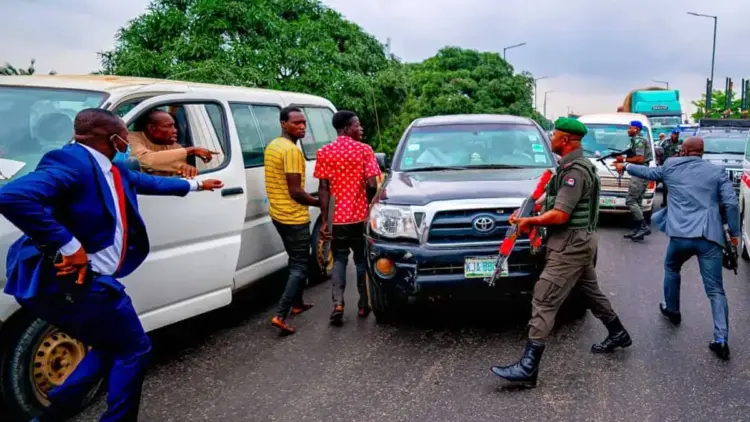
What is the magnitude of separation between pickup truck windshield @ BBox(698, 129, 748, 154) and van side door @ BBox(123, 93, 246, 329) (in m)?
12.8

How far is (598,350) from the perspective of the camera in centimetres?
475

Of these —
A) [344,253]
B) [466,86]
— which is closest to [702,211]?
[344,253]

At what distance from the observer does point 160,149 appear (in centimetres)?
446

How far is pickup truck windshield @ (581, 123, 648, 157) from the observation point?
12844 millimetres

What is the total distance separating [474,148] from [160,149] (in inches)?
123

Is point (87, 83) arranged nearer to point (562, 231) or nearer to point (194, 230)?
point (194, 230)

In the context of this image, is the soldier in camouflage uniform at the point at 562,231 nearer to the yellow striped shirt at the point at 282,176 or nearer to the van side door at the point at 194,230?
the yellow striped shirt at the point at 282,176

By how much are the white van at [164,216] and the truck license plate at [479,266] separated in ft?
5.54

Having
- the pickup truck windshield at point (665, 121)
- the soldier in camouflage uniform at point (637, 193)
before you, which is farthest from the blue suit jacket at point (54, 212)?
the pickup truck windshield at point (665, 121)

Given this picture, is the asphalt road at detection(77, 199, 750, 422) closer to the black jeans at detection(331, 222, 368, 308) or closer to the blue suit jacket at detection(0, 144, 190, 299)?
the black jeans at detection(331, 222, 368, 308)

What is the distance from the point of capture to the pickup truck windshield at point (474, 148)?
6.30 metres

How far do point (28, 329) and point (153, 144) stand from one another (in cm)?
141

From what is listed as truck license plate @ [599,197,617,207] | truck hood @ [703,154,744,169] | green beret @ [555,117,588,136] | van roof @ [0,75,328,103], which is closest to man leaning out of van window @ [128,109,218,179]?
van roof @ [0,75,328,103]

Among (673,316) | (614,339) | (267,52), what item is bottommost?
(673,316)
